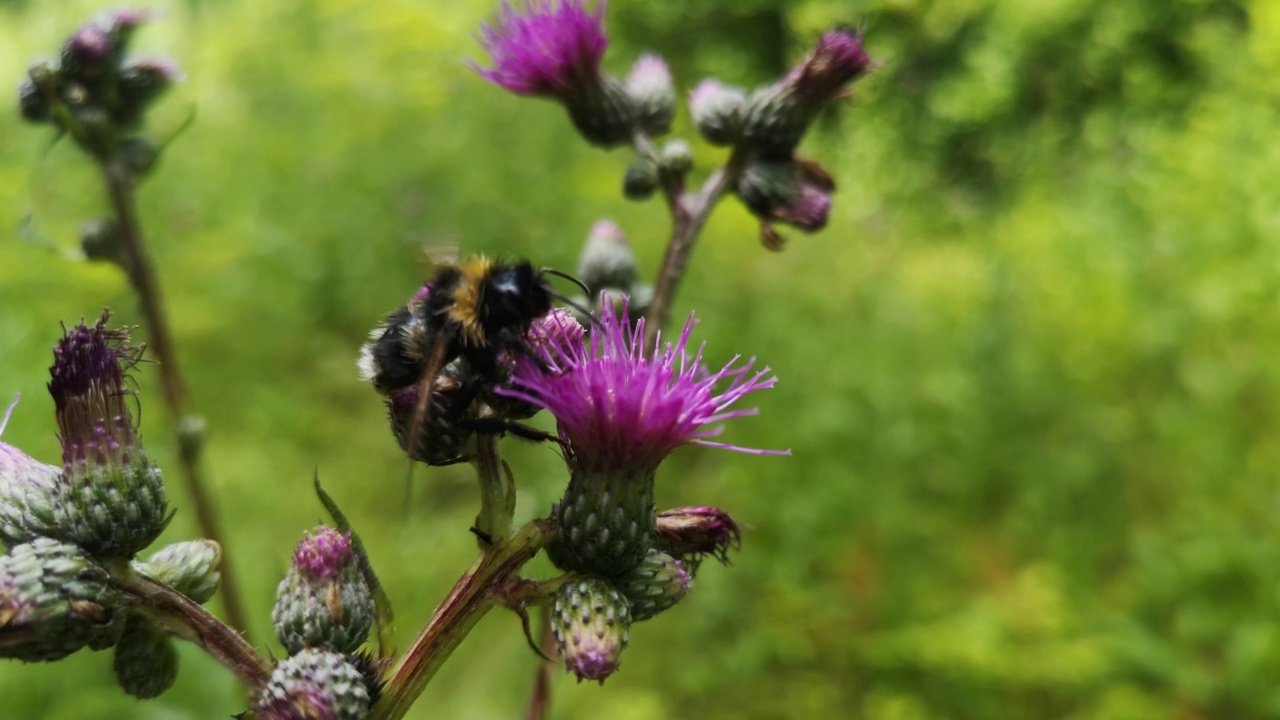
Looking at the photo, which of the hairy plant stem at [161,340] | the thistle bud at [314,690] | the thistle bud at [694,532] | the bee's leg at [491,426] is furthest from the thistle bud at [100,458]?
the hairy plant stem at [161,340]

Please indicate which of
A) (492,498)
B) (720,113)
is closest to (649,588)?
(492,498)

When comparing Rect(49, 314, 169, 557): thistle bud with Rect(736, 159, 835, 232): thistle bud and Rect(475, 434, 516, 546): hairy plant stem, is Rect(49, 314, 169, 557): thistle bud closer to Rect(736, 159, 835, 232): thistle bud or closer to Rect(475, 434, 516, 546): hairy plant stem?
Rect(475, 434, 516, 546): hairy plant stem

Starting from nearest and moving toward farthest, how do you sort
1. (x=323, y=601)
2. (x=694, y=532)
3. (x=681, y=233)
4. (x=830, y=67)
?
(x=323, y=601) → (x=694, y=532) → (x=681, y=233) → (x=830, y=67)

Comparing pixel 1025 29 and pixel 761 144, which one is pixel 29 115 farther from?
pixel 1025 29

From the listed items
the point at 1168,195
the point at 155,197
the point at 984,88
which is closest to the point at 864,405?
the point at 1168,195

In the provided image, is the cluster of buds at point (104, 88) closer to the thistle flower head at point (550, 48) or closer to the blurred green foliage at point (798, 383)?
the blurred green foliage at point (798, 383)

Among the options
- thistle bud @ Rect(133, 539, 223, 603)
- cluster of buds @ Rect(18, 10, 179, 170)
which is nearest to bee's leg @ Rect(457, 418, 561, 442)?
thistle bud @ Rect(133, 539, 223, 603)

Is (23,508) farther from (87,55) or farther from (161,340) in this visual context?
(87,55)
